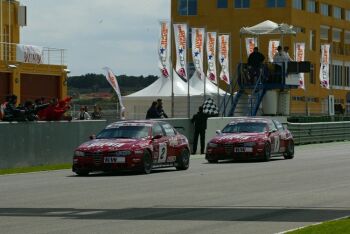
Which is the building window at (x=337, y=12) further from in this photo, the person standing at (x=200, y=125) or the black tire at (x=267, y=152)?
the black tire at (x=267, y=152)

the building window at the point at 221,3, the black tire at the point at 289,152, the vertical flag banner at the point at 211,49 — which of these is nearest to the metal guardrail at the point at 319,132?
the vertical flag banner at the point at 211,49

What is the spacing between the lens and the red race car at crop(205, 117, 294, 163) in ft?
101

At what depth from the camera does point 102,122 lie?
32031 millimetres

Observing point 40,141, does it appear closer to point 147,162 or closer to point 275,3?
point 147,162

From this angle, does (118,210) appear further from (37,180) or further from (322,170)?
(322,170)

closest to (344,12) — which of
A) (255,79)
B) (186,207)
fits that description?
(255,79)

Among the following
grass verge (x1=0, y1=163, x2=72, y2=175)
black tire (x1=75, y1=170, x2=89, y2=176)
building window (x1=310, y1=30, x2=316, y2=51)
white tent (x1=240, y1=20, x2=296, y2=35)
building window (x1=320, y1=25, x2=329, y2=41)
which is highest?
building window (x1=320, y1=25, x2=329, y2=41)

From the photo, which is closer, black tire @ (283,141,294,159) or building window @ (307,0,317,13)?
black tire @ (283,141,294,159)

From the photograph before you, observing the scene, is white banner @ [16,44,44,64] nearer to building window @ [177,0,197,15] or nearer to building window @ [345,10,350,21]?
building window @ [177,0,197,15]

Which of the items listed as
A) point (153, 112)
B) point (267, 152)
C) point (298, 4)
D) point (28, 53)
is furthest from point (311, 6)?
point (267, 152)

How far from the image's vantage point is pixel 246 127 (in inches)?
1264

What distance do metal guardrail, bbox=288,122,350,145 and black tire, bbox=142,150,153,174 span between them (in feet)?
67.1

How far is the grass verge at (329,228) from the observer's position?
1224cm

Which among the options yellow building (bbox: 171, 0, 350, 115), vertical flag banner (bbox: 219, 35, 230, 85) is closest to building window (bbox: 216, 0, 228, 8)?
yellow building (bbox: 171, 0, 350, 115)
